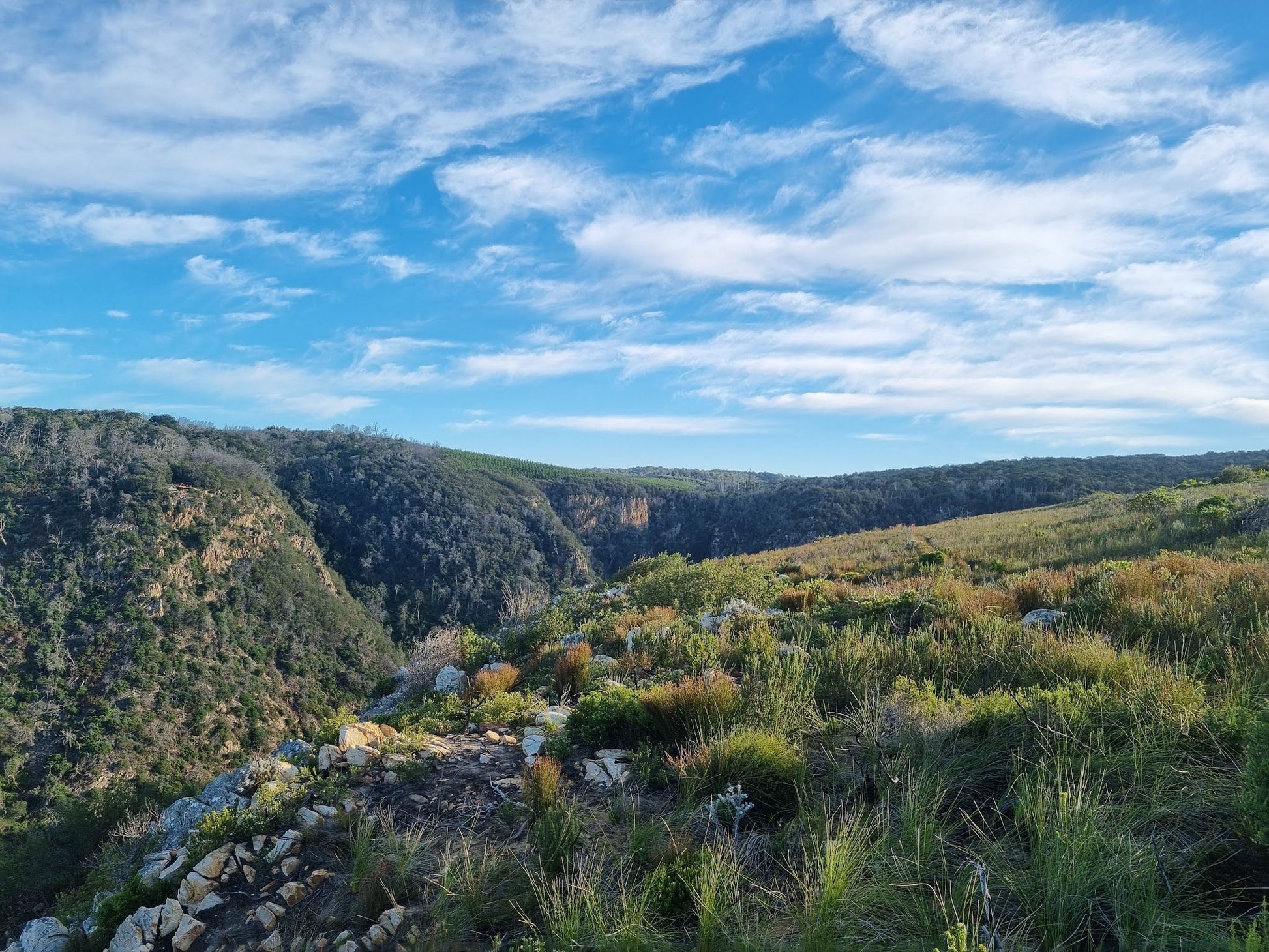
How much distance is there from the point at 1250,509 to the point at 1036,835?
1201 cm

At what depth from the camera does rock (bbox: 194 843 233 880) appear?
358 centimetres

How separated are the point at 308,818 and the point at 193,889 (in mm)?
613

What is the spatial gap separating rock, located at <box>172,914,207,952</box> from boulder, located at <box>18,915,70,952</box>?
1.62 meters

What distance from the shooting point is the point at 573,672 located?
22.4 feet

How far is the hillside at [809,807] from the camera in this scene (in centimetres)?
237

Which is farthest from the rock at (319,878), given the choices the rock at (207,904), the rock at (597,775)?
the rock at (597,775)

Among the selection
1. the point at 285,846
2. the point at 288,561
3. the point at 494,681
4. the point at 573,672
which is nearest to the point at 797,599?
the point at 573,672

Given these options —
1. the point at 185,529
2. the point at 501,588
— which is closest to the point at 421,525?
the point at 501,588

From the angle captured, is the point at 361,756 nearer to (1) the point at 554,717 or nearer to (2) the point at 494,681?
(1) the point at 554,717

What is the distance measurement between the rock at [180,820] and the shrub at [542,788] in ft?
8.43

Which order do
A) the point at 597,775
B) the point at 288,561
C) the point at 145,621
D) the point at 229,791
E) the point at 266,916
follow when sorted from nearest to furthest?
1. the point at 266,916
2. the point at 597,775
3. the point at 229,791
4. the point at 145,621
5. the point at 288,561

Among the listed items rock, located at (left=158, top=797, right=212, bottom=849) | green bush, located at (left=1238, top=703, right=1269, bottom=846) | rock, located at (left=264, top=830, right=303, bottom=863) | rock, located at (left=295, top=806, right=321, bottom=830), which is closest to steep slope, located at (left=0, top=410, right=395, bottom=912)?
rock, located at (left=158, top=797, right=212, bottom=849)

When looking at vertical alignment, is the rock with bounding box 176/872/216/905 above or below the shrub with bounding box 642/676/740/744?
below

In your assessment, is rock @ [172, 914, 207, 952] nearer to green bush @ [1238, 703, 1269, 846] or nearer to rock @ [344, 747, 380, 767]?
rock @ [344, 747, 380, 767]
